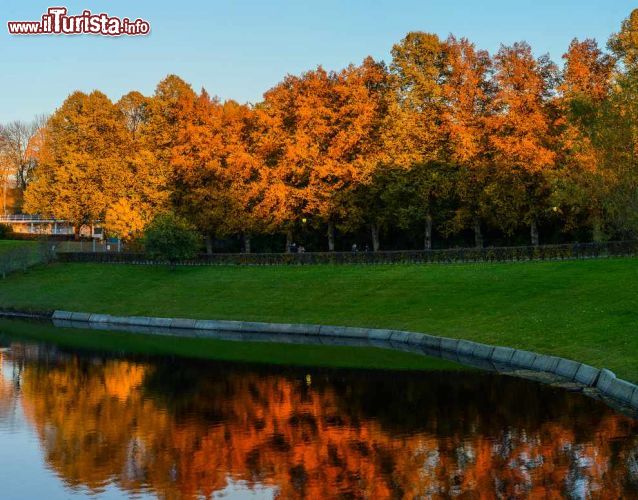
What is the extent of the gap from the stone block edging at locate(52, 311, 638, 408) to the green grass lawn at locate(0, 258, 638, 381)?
751mm

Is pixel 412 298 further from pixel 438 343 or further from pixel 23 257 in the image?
pixel 23 257

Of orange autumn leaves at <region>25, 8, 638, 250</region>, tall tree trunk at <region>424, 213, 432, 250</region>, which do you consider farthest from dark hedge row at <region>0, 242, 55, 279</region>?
tall tree trunk at <region>424, 213, 432, 250</region>

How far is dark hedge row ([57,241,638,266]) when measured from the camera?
172 feet

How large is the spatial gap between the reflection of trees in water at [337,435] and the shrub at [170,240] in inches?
1577

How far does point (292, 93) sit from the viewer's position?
3029 inches

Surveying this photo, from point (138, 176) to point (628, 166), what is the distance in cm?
5472

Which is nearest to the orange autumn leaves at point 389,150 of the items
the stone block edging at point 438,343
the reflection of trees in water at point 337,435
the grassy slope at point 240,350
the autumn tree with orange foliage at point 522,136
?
the autumn tree with orange foliage at point 522,136

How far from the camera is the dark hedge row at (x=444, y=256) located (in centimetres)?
5231

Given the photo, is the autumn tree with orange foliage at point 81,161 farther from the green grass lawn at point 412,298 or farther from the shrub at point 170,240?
the shrub at point 170,240

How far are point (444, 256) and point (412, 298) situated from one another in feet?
36.3

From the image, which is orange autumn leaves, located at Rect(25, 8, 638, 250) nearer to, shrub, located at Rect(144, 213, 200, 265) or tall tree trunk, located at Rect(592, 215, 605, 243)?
tall tree trunk, located at Rect(592, 215, 605, 243)

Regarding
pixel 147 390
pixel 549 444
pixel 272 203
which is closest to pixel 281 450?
pixel 549 444

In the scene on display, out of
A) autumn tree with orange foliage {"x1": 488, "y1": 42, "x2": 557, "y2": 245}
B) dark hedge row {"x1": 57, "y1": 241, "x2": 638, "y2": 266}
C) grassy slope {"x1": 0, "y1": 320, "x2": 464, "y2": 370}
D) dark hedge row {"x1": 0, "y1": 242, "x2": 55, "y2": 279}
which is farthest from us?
dark hedge row {"x1": 0, "y1": 242, "x2": 55, "y2": 279}

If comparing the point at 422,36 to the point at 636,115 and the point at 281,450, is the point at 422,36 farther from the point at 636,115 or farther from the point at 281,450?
the point at 281,450
